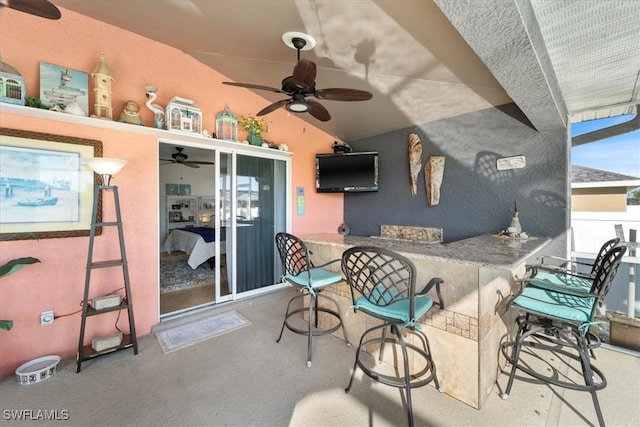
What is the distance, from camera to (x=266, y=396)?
1.79m

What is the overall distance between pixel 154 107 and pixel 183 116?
0.90ft

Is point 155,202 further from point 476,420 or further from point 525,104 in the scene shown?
point 525,104

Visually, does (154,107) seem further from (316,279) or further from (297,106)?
(316,279)

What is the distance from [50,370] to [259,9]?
3.34 m

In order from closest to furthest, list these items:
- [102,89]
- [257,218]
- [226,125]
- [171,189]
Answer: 1. [102,89]
2. [226,125]
3. [257,218]
4. [171,189]

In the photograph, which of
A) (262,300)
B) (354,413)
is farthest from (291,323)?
(354,413)

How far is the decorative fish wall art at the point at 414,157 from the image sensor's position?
12.4ft

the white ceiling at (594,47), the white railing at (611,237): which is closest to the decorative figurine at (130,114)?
the white ceiling at (594,47)

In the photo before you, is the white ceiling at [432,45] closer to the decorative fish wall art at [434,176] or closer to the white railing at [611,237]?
the decorative fish wall art at [434,176]

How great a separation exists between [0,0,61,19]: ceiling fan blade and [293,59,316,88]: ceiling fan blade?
4.58 feet

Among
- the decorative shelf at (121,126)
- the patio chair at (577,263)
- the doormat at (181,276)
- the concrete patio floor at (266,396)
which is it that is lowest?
the concrete patio floor at (266,396)

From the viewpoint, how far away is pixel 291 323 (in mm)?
2885

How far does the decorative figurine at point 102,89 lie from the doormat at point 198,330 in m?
2.20

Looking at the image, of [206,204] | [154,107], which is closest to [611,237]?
[154,107]
